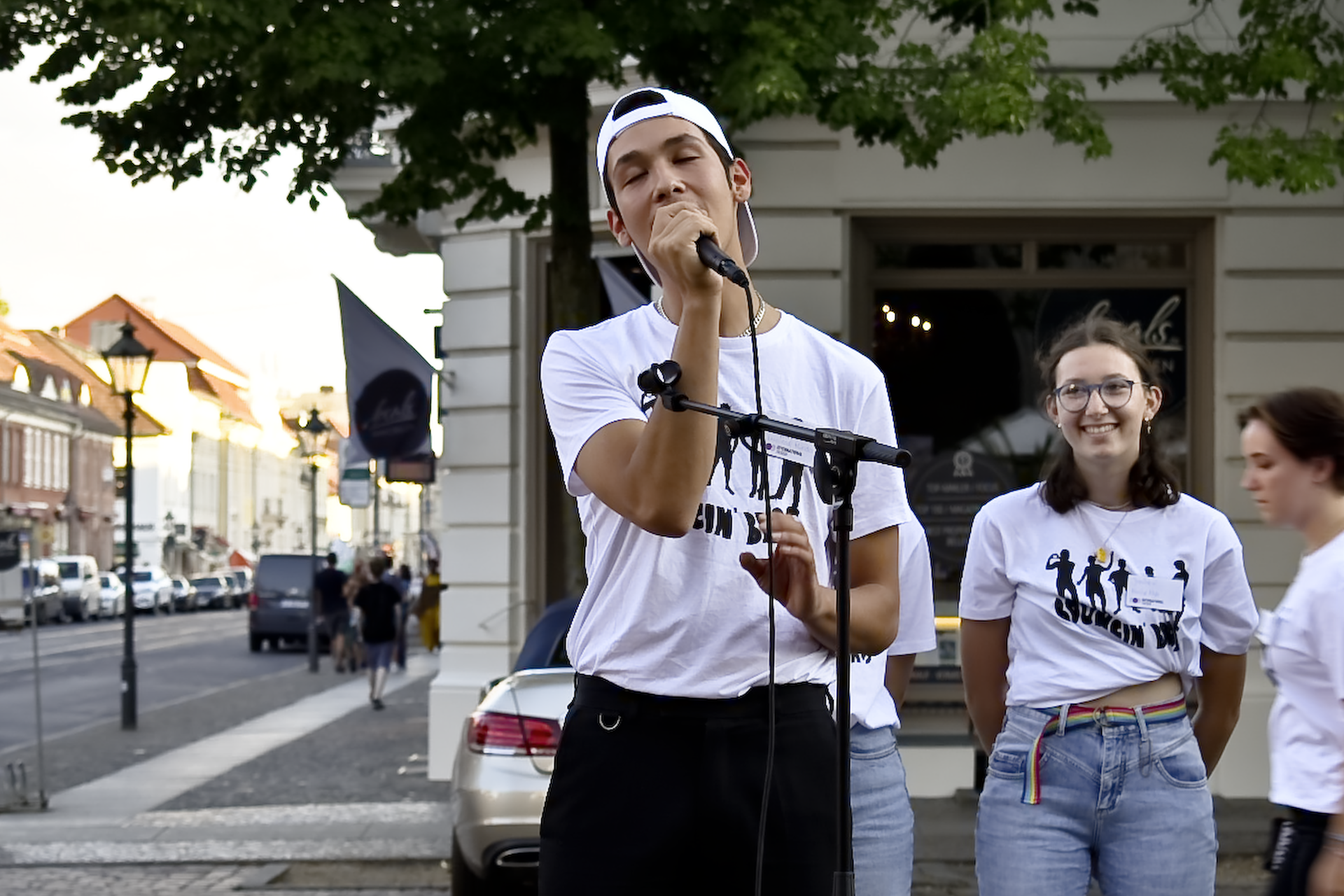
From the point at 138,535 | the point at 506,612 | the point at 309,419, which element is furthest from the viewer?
the point at 138,535

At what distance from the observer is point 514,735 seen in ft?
26.4

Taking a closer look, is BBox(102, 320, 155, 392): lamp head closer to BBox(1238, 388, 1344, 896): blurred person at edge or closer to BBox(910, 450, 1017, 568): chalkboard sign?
BBox(910, 450, 1017, 568): chalkboard sign

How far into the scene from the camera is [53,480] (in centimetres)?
10125

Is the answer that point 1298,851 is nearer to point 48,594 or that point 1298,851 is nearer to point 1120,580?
point 1120,580

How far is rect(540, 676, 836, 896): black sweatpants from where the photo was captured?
100 inches

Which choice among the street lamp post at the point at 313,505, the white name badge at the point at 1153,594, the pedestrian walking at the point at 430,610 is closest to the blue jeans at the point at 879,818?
the white name badge at the point at 1153,594

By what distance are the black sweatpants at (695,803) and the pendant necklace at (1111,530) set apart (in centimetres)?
156

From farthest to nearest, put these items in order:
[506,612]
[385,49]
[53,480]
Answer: [53,480]
[506,612]
[385,49]

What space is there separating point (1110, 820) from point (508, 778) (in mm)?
4542

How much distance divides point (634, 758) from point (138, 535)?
11242cm

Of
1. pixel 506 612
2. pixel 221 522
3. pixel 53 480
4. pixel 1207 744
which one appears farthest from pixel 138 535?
pixel 1207 744

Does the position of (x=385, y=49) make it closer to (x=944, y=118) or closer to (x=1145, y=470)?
(x=944, y=118)

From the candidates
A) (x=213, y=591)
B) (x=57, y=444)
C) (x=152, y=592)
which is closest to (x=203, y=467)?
(x=57, y=444)

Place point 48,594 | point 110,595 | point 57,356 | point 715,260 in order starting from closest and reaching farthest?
point 715,260
point 48,594
point 110,595
point 57,356
